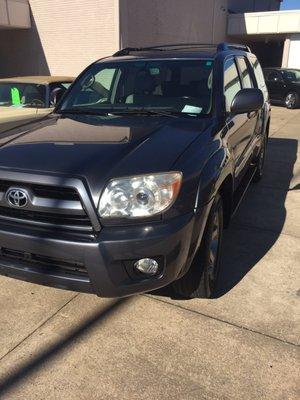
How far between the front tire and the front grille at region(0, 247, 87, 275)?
53.6 feet

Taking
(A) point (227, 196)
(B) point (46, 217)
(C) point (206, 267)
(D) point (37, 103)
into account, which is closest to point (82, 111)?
(A) point (227, 196)

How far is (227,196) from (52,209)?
1.66 meters

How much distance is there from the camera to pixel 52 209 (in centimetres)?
254

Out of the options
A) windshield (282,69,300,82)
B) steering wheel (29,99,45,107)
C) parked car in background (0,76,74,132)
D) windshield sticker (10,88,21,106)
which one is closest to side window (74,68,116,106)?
parked car in background (0,76,74,132)

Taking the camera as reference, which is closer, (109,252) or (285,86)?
(109,252)

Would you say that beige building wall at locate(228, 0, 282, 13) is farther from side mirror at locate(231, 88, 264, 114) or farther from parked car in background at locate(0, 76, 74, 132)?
side mirror at locate(231, 88, 264, 114)

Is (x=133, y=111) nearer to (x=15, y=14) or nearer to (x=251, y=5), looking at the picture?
(x=15, y=14)

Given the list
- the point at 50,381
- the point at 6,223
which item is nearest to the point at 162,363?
the point at 50,381

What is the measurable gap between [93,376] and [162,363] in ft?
1.35

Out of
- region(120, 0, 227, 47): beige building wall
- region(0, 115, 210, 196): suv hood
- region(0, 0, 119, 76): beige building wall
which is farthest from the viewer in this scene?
region(120, 0, 227, 47): beige building wall

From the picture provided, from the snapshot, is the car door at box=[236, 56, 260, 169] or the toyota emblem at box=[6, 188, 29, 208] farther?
the car door at box=[236, 56, 260, 169]

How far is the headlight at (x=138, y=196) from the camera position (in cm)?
249

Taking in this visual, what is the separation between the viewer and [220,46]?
4379 mm

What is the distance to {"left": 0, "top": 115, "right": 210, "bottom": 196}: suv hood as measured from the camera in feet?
8.47
